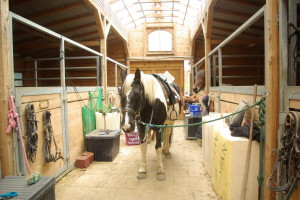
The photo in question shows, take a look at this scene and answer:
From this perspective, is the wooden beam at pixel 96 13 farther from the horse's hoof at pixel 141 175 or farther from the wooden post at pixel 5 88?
the horse's hoof at pixel 141 175

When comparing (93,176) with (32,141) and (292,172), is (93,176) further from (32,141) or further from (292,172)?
(292,172)

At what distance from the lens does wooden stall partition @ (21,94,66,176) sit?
2.14 m

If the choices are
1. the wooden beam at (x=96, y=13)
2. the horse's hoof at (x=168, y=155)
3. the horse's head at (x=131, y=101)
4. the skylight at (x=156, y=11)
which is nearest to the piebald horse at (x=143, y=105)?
the horse's head at (x=131, y=101)

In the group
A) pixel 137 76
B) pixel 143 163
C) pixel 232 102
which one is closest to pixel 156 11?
pixel 232 102

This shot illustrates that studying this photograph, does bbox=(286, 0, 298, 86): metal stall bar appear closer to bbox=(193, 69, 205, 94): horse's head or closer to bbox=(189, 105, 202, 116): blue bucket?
bbox=(189, 105, 202, 116): blue bucket

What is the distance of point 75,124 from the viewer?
322 centimetres

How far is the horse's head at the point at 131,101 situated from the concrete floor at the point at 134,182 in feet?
2.48

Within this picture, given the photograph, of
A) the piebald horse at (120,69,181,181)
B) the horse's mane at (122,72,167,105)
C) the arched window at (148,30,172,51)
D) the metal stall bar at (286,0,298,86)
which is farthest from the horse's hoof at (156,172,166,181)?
the arched window at (148,30,172,51)

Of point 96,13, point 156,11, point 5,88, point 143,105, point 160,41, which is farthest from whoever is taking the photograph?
point 160,41

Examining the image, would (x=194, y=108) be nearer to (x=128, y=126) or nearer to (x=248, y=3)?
(x=248, y=3)

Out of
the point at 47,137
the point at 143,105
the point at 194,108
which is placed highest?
the point at 143,105

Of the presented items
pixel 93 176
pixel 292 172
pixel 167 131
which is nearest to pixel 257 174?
pixel 292 172

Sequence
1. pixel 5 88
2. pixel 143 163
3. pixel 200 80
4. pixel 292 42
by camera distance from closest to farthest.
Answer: pixel 292 42
pixel 5 88
pixel 143 163
pixel 200 80

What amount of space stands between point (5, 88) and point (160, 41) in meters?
7.33
